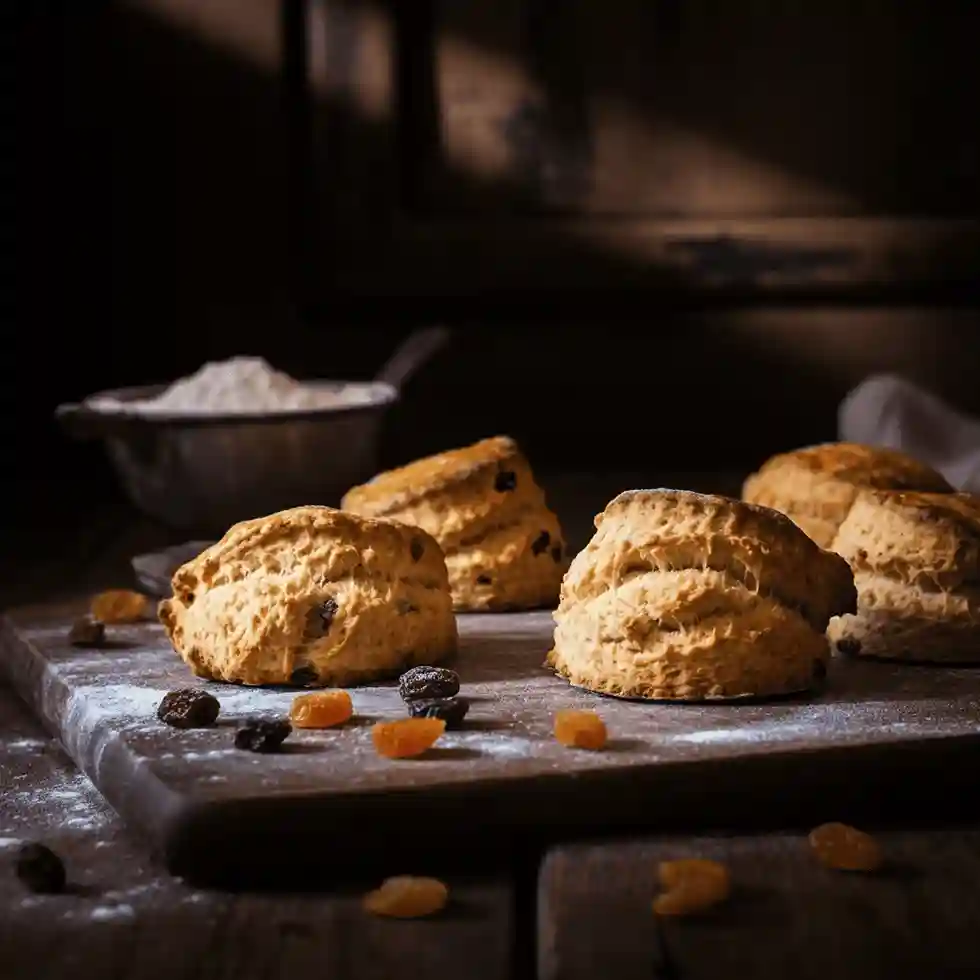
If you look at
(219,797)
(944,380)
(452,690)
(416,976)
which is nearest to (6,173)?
(944,380)

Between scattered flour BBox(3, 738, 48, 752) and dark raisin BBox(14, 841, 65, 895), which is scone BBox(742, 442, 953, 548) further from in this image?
dark raisin BBox(14, 841, 65, 895)

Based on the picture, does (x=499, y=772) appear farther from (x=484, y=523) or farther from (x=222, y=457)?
(x=222, y=457)

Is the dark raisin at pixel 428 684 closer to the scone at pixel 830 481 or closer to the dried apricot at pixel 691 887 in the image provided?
the dried apricot at pixel 691 887

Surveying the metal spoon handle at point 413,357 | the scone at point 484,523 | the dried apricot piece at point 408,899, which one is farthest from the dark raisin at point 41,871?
the metal spoon handle at point 413,357

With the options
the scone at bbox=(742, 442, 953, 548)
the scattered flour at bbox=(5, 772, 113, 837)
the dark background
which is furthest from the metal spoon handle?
the scattered flour at bbox=(5, 772, 113, 837)

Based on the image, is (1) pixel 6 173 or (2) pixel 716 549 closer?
(2) pixel 716 549

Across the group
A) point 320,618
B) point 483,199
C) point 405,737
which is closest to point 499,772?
point 405,737

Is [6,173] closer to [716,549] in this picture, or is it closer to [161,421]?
[161,421]
